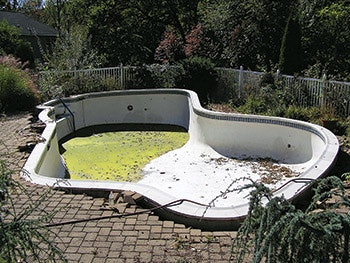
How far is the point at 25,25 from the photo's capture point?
2547 centimetres

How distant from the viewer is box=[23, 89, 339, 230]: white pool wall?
434 centimetres

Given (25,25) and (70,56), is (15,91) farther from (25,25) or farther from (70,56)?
(25,25)

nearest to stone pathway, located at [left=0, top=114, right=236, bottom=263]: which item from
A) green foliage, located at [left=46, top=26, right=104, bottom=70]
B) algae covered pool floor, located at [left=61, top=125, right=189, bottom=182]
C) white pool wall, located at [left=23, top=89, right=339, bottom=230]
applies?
white pool wall, located at [left=23, top=89, right=339, bottom=230]

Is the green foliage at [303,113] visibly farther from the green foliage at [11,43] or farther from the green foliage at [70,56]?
the green foliage at [11,43]

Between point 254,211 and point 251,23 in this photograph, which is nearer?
point 254,211

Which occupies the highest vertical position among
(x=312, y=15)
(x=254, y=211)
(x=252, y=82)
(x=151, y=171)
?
(x=312, y=15)

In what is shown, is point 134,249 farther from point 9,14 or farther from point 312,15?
point 9,14

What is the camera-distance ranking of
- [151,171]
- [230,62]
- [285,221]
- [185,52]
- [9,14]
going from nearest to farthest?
[285,221] < [151,171] < [230,62] < [185,52] < [9,14]

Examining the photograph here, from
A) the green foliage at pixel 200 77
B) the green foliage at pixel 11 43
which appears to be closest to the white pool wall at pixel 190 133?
the green foliage at pixel 200 77

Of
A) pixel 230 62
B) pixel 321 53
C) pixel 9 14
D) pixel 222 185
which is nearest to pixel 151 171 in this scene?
pixel 222 185

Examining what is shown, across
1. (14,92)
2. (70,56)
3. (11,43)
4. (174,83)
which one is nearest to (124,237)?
(14,92)

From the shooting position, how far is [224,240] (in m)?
3.30

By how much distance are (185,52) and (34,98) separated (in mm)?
5918

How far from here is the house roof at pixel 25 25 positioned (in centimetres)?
2481
